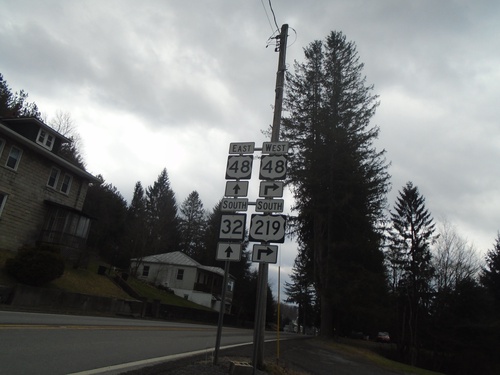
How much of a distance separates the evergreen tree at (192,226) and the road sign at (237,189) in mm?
63977

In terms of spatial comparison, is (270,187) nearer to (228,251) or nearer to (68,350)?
(228,251)

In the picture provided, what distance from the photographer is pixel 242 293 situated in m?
57.0

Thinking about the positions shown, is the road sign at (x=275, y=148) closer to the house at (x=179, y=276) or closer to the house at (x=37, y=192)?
the house at (x=37, y=192)

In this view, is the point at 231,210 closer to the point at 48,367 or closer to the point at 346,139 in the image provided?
the point at 48,367

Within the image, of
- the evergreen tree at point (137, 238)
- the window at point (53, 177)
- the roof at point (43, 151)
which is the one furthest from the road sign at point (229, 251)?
the evergreen tree at point (137, 238)

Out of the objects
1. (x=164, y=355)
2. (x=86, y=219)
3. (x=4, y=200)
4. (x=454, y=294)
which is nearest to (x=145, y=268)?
(x=86, y=219)

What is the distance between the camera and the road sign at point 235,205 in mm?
7637

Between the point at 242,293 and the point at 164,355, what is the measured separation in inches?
1983

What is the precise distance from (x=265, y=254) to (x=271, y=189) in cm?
136

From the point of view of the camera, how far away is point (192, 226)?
7606cm

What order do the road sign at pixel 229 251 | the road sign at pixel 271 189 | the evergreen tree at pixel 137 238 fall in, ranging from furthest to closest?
the evergreen tree at pixel 137 238
the road sign at pixel 271 189
the road sign at pixel 229 251

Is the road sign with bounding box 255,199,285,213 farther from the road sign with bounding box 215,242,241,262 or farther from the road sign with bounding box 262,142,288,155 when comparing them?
the road sign with bounding box 262,142,288,155

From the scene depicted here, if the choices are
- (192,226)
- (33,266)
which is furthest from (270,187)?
(192,226)

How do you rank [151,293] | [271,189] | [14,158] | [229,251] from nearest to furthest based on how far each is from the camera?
[229,251] → [271,189] → [14,158] → [151,293]
